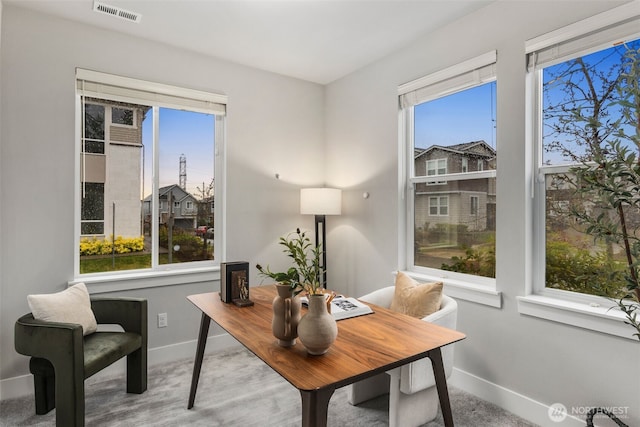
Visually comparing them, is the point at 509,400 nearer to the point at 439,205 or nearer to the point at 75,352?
the point at 439,205

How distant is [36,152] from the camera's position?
2.66 metres

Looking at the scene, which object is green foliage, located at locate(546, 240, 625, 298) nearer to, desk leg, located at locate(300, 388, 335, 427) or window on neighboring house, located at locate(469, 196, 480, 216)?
window on neighboring house, located at locate(469, 196, 480, 216)

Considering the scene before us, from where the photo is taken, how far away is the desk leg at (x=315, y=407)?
1177 mm

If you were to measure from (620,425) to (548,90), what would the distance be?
6.21 feet

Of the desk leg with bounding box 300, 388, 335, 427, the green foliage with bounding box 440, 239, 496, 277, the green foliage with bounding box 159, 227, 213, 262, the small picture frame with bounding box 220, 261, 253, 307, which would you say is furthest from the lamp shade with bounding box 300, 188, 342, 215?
the desk leg with bounding box 300, 388, 335, 427

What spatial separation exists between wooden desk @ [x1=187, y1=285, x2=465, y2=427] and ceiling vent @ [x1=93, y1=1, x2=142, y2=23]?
Result: 84.8 inches

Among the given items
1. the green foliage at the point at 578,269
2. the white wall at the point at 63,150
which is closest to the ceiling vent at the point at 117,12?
the white wall at the point at 63,150

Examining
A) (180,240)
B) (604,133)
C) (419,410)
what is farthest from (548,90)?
(180,240)

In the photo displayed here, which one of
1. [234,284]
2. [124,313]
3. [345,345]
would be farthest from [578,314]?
[124,313]

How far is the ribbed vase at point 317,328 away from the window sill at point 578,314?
1.41 meters

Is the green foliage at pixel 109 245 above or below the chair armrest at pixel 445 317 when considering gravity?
above

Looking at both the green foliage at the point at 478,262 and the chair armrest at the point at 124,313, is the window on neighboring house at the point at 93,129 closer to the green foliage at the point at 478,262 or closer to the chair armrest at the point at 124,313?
the chair armrest at the point at 124,313

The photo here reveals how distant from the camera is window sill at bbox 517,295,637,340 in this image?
1.91 metres

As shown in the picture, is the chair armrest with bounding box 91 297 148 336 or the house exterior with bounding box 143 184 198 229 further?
the house exterior with bounding box 143 184 198 229
